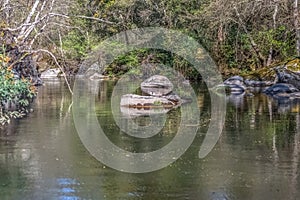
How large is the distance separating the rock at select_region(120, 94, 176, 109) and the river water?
376cm

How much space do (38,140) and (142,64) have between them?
22294 millimetres

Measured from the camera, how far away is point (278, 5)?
2981 cm

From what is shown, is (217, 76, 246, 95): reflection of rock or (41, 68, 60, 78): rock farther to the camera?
(41, 68, 60, 78): rock

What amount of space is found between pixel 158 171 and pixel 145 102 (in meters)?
9.47

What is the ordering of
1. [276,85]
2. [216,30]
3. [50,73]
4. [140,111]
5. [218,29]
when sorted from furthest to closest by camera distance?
1. [50,73]
2. [216,30]
3. [218,29]
4. [276,85]
5. [140,111]

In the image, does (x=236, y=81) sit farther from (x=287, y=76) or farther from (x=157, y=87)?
(x=157, y=87)

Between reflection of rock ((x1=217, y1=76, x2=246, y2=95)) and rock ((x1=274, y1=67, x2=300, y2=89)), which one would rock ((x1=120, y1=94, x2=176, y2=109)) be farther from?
rock ((x1=274, y1=67, x2=300, y2=89))

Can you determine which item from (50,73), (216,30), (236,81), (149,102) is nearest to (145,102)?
(149,102)

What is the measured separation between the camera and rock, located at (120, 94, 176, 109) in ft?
57.2

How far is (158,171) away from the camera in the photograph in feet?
26.9

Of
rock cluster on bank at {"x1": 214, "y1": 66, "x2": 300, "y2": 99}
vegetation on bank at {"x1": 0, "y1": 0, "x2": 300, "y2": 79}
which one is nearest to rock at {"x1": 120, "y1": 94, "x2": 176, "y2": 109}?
rock cluster on bank at {"x1": 214, "y1": 66, "x2": 300, "y2": 99}

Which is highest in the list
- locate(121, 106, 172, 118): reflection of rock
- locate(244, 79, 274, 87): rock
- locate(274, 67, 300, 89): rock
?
locate(274, 67, 300, 89): rock

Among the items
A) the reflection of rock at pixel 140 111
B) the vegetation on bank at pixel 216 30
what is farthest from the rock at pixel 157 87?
the vegetation on bank at pixel 216 30

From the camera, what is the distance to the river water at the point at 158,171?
6.91 metres
